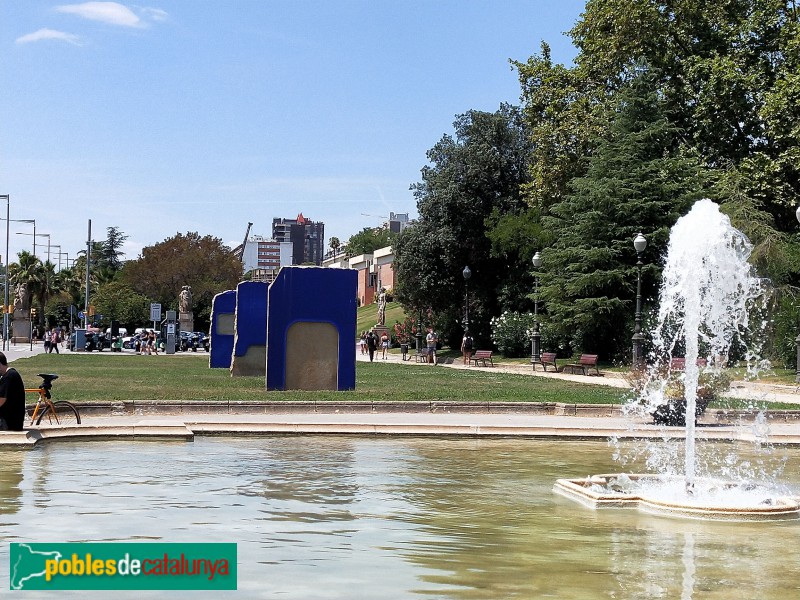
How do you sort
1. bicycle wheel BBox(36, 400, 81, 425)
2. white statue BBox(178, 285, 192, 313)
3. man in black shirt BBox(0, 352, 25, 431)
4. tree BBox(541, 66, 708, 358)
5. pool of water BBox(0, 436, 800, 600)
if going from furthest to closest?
white statue BBox(178, 285, 192, 313) → tree BBox(541, 66, 708, 358) → bicycle wheel BBox(36, 400, 81, 425) → man in black shirt BBox(0, 352, 25, 431) → pool of water BBox(0, 436, 800, 600)

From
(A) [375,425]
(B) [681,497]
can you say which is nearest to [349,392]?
(A) [375,425]

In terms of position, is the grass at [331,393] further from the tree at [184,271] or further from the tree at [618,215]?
the tree at [184,271]

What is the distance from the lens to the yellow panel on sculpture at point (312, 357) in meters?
26.8

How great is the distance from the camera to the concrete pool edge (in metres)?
16.2

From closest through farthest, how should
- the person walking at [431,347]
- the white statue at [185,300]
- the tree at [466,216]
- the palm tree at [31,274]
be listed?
the person walking at [431,347] < the tree at [466,216] < the white statue at [185,300] < the palm tree at [31,274]

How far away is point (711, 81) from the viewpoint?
151 feet

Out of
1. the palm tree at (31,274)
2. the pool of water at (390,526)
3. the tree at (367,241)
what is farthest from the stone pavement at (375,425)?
the tree at (367,241)

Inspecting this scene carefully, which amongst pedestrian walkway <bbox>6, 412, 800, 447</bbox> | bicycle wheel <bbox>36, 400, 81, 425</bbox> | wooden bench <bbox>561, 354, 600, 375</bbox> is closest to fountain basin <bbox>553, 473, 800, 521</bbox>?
pedestrian walkway <bbox>6, 412, 800, 447</bbox>

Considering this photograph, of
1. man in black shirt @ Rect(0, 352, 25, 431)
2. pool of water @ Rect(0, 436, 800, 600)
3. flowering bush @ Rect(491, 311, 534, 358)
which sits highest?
flowering bush @ Rect(491, 311, 534, 358)

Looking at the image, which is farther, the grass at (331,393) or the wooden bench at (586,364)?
the wooden bench at (586,364)

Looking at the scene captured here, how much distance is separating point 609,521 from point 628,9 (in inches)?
1610

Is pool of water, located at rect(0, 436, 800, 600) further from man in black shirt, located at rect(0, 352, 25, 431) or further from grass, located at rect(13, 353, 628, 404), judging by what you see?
grass, located at rect(13, 353, 628, 404)

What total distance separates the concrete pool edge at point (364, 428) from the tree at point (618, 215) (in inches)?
953

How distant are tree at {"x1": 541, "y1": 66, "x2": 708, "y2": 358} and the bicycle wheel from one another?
2866 centimetres
